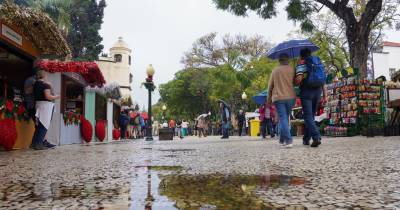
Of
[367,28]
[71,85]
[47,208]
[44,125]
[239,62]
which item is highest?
[239,62]

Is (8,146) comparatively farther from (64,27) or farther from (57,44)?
(64,27)

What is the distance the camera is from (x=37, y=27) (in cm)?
895

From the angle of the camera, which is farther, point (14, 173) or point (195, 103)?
point (195, 103)

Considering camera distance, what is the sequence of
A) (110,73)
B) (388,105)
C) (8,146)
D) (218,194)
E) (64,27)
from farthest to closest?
1. (110,73)
2. (64,27)
3. (388,105)
4. (8,146)
5. (218,194)

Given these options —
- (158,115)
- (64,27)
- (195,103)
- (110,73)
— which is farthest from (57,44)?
(158,115)

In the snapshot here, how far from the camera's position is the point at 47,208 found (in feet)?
6.75

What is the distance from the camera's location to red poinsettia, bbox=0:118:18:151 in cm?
775

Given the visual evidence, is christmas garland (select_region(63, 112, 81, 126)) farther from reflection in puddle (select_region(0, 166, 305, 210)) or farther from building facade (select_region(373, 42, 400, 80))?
building facade (select_region(373, 42, 400, 80))

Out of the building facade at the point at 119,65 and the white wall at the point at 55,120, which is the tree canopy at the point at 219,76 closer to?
the building facade at the point at 119,65

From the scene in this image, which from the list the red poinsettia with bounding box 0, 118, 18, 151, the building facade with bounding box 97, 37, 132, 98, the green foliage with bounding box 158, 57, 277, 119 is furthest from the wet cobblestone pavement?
the building facade with bounding box 97, 37, 132, 98

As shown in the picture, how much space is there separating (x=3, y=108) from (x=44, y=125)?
849 millimetres

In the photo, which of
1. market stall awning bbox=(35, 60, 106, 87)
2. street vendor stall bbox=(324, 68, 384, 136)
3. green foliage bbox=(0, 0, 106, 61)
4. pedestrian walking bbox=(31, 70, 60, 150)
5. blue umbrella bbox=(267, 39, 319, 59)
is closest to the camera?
pedestrian walking bbox=(31, 70, 60, 150)

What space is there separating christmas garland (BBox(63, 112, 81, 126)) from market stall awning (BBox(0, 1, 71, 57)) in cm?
288

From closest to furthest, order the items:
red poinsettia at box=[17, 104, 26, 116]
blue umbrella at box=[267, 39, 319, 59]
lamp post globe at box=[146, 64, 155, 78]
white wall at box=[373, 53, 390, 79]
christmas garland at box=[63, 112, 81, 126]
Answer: red poinsettia at box=[17, 104, 26, 116] < blue umbrella at box=[267, 39, 319, 59] < christmas garland at box=[63, 112, 81, 126] < lamp post globe at box=[146, 64, 155, 78] < white wall at box=[373, 53, 390, 79]
